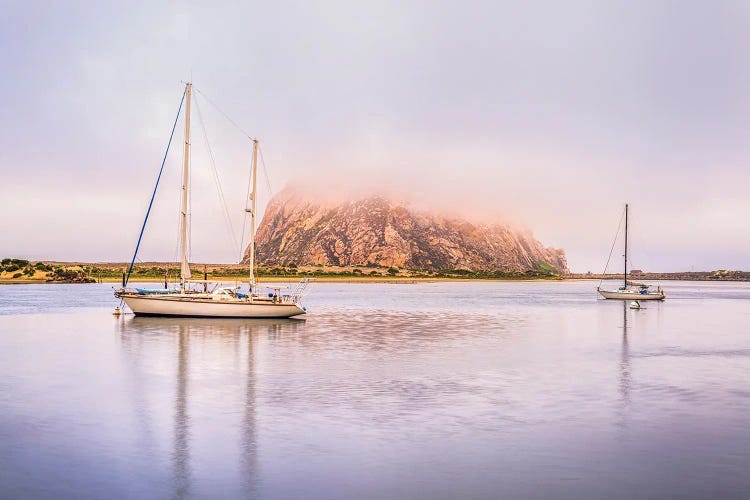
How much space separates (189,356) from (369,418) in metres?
17.0

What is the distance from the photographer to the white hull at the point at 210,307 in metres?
55.8

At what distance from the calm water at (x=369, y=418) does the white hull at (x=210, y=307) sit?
12.1 metres

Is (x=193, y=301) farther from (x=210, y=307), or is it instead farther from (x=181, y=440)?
(x=181, y=440)

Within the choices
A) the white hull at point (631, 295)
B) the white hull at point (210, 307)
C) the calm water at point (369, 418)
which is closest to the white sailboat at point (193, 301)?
the white hull at point (210, 307)

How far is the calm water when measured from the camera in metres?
14.4

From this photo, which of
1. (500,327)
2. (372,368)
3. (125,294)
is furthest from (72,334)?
(500,327)

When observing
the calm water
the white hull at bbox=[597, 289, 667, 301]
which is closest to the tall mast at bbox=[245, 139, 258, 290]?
the calm water

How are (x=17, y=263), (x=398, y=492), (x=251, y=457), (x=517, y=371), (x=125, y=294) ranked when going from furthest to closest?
(x=17, y=263)
(x=125, y=294)
(x=517, y=371)
(x=251, y=457)
(x=398, y=492)

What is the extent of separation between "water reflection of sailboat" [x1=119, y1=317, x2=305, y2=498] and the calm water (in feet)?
0.36

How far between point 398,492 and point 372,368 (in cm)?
1749

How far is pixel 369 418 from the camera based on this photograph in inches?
808

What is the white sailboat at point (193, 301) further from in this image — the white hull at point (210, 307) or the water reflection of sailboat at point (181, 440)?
the water reflection of sailboat at point (181, 440)

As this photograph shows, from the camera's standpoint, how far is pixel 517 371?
3086cm

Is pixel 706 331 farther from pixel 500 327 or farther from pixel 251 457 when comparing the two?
pixel 251 457
